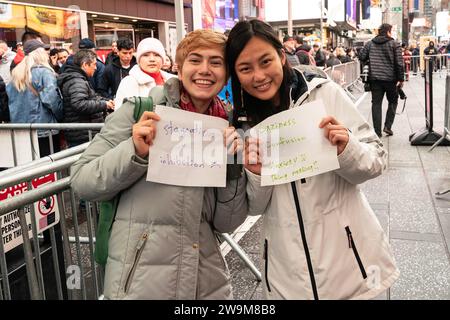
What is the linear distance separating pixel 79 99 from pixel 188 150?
440 cm

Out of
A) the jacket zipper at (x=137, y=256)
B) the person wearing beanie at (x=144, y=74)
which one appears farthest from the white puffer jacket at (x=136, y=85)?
the jacket zipper at (x=137, y=256)

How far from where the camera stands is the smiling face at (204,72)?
192cm

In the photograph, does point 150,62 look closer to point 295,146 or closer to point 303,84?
point 303,84

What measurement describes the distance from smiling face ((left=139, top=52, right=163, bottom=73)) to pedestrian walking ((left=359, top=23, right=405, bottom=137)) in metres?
5.65

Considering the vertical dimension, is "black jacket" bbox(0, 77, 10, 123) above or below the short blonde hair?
below

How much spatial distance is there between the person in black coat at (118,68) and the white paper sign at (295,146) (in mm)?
5369

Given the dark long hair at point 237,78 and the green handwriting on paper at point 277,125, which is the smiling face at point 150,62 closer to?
the dark long hair at point 237,78

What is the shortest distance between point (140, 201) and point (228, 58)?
66 cm

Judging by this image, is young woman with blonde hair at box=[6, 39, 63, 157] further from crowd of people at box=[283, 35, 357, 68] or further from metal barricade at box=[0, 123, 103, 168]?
crowd of people at box=[283, 35, 357, 68]

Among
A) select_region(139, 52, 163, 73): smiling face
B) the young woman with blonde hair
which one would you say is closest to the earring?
select_region(139, 52, 163, 73): smiling face

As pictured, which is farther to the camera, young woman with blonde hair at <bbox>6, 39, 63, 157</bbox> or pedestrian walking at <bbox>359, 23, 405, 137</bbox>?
pedestrian walking at <bbox>359, 23, 405, 137</bbox>

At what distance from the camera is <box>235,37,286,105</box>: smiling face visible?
1.90m

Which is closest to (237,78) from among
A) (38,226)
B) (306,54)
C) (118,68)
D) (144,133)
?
(144,133)

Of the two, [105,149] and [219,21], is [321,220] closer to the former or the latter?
[105,149]
